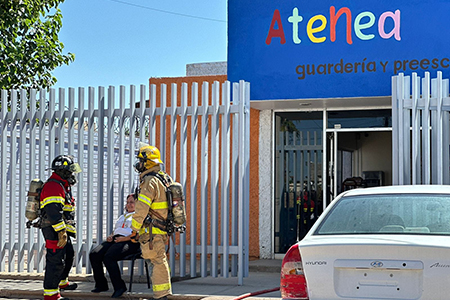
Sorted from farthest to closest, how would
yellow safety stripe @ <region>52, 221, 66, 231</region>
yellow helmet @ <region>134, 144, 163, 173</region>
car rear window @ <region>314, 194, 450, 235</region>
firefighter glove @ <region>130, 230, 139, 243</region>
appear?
yellow safety stripe @ <region>52, 221, 66, 231</region> < yellow helmet @ <region>134, 144, 163, 173</region> < firefighter glove @ <region>130, 230, 139, 243</region> < car rear window @ <region>314, 194, 450, 235</region>

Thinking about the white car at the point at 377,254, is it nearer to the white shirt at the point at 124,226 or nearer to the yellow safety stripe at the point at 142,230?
the yellow safety stripe at the point at 142,230

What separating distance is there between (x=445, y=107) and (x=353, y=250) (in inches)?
177


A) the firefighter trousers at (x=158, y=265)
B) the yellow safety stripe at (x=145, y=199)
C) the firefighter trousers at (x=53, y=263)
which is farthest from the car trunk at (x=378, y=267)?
the firefighter trousers at (x=53, y=263)

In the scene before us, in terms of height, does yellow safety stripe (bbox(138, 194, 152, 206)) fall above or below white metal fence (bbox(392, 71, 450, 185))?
below

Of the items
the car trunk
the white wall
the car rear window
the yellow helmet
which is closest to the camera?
the car trunk

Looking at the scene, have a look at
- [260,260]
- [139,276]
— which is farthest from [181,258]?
[260,260]

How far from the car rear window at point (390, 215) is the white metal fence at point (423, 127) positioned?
11.3 ft

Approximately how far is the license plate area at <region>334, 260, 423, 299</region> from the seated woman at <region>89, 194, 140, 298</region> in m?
4.34

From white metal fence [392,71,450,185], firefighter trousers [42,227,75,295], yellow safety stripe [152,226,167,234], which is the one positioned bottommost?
firefighter trousers [42,227,75,295]

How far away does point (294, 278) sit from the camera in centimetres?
453

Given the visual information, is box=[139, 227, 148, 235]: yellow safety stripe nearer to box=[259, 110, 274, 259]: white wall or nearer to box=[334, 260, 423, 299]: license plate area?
box=[334, 260, 423, 299]: license plate area

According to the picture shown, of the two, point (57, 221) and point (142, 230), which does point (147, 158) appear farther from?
point (57, 221)

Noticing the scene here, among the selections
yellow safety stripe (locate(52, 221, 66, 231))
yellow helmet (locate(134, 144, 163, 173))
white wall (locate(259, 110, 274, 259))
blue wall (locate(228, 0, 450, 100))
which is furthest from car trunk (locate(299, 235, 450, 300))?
white wall (locate(259, 110, 274, 259))

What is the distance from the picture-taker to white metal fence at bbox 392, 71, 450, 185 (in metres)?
8.30
